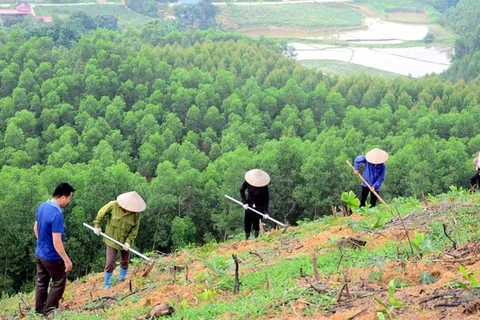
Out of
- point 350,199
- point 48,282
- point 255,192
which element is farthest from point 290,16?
point 350,199

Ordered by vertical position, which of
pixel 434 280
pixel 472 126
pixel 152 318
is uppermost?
pixel 434 280

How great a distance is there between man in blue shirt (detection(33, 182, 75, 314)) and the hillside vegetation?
0.75ft

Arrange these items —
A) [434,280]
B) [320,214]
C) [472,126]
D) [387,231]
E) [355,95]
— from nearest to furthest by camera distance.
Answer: [434,280], [387,231], [320,214], [472,126], [355,95]

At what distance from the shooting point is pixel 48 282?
685 cm

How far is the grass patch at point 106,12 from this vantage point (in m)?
64.3

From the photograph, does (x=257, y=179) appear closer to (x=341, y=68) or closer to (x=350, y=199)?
(x=350, y=199)

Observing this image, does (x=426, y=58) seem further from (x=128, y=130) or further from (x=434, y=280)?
(x=434, y=280)

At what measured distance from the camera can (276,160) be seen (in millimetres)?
24172

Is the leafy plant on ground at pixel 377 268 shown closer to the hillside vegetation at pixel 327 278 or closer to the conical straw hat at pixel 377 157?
the hillside vegetation at pixel 327 278

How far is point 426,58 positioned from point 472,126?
3230 centimetres

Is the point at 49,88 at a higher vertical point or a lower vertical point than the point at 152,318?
lower

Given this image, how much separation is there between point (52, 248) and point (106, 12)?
63147mm

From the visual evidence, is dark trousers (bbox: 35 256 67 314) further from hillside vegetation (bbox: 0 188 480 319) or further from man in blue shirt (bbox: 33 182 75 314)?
hillside vegetation (bbox: 0 188 480 319)

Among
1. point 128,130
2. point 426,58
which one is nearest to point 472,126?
point 128,130
